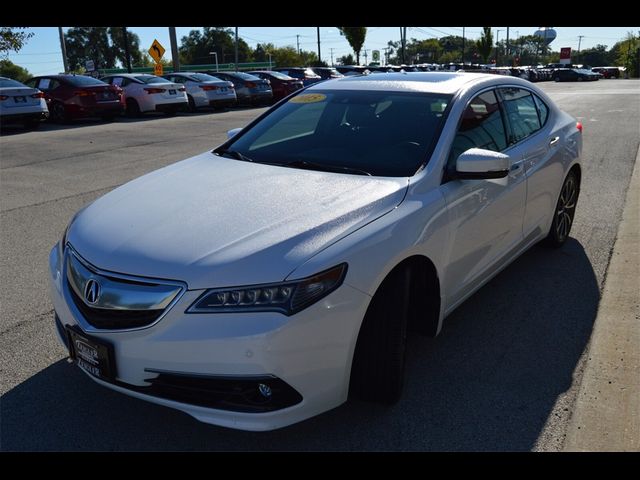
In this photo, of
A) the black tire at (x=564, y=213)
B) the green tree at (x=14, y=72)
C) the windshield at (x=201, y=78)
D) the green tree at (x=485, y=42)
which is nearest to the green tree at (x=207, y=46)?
the green tree at (x=14, y=72)

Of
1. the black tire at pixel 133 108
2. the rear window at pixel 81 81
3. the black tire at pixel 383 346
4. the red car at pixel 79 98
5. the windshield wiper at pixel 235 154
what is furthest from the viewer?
the black tire at pixel 133 108

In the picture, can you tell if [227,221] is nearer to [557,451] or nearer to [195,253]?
[195,253]

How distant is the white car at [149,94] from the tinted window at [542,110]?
16.8 m

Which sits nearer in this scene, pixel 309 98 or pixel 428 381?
pixel 428 381

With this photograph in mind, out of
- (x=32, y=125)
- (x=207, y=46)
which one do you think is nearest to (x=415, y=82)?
(x=32, y=125)

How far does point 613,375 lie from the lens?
3.42 meters

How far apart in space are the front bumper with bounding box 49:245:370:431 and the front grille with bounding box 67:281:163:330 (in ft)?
0.10

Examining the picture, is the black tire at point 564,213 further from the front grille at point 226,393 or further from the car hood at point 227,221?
the front grille at point 226,393

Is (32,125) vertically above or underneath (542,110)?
underneath

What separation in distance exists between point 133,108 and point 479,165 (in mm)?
18805

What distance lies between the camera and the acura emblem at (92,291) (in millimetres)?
2682

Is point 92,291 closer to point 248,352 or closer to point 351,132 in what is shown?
point 248,352

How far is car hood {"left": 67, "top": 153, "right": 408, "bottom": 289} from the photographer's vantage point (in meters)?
2.59

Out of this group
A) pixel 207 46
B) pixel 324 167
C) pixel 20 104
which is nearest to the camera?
pixel 324 167
